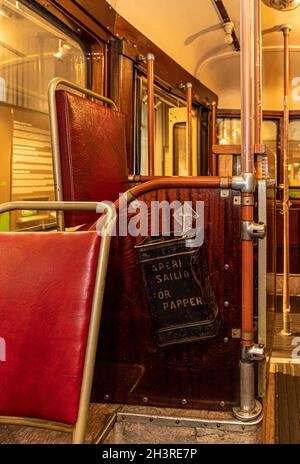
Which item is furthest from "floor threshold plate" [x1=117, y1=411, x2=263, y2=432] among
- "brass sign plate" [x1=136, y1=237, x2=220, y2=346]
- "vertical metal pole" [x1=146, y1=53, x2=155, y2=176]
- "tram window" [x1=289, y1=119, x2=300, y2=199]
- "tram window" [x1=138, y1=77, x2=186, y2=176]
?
"tram window" [x1=289, y1=119, x2=300, y2=199]

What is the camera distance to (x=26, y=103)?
2143mm

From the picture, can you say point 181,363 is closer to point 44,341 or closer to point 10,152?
point 44,341

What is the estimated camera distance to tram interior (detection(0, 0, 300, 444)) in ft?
3.98

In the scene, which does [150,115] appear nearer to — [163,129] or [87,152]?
[87,152]

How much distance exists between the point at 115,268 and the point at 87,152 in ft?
1.74

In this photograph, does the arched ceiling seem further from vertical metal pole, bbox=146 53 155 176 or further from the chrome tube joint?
the chrome tube joint

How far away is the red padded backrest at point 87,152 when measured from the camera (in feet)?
5.91

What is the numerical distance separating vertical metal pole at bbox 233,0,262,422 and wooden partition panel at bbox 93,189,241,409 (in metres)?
0.05

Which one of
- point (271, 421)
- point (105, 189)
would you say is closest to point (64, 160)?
point (105, 189)

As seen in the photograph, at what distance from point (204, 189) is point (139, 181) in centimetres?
79

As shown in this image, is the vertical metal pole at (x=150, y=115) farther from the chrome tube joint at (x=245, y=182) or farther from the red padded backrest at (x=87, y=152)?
the chrome tube joint at (x=245, y=182)

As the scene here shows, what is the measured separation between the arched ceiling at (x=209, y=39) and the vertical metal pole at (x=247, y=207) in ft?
4.33

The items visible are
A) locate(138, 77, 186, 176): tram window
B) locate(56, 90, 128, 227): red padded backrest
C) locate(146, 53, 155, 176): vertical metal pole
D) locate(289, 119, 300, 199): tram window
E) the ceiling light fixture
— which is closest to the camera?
locate(56, 90, 128, 227): red padded backrest

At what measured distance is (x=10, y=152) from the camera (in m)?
2.01
